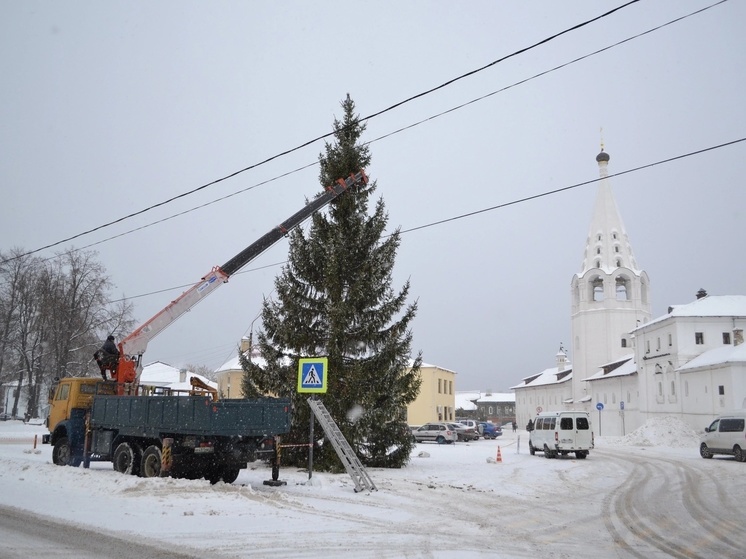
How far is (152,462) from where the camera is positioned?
15586mm

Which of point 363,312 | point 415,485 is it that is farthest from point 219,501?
point 363,312

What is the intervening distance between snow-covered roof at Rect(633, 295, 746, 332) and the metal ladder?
47.5 metres

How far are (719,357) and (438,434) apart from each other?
932 inches

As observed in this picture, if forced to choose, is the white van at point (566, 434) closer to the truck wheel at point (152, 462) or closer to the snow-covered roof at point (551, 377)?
the truck wheel at point (152, 462)

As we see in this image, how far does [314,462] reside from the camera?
19.8 metres

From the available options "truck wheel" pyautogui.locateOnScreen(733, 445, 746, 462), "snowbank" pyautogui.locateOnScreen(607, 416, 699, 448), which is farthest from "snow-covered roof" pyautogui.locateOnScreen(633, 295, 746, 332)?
"truck wheel" pyautogui.locateOnScreen(733, 445, 746, 462)

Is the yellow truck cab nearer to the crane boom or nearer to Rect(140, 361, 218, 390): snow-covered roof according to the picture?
the crane boom

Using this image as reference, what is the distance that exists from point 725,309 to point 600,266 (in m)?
26.8

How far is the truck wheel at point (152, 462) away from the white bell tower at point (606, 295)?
74.4m

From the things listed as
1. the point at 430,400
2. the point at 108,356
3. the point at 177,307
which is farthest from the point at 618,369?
the point at 108,356

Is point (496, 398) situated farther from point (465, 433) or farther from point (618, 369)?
point (465, 433)

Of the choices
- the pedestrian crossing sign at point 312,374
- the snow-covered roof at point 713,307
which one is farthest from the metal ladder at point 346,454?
the snow-covered roof at point 713,307

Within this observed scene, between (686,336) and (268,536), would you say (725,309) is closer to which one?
(686,336)

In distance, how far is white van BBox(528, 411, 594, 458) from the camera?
2853cm
